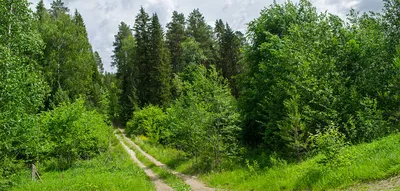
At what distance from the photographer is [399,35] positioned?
49.5 ft

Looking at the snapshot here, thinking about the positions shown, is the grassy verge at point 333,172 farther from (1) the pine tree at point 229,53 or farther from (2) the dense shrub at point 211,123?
(1) the pine tree at point 229,53

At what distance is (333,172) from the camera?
33.1ft

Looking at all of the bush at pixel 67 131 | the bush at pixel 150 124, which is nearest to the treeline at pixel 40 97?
the bush at pixel 67 131

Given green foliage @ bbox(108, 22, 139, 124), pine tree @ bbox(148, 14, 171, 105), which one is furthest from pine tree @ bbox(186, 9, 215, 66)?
green foliage @ bbox(108, 22, 139, 124)

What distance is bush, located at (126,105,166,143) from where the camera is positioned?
36.8 m

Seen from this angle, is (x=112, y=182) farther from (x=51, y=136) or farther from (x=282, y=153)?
(x=51, y=136)

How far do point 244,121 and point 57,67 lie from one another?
88.6 ft

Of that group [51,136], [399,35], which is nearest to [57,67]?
[51,136]

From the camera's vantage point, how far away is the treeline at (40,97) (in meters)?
14.7

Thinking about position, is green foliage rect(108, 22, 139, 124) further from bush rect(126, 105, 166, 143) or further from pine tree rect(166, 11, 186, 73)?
pine tree rect(166, 11, 186, 73)

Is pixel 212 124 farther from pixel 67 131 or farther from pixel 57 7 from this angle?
pixel 57 7

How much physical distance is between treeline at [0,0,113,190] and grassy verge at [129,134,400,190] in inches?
409

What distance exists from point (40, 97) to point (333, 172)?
1515 cm

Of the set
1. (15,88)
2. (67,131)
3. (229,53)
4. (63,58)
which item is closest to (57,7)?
(63,58)
